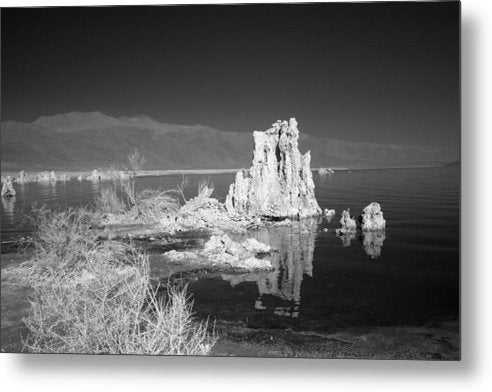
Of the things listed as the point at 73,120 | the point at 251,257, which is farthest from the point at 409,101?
the point at 73,120

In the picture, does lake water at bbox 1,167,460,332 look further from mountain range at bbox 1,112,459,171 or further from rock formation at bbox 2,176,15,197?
mountain range at bbox 1,112,459,171

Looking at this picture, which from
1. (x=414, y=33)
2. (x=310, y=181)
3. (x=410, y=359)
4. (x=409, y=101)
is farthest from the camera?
(x=310, y=181)

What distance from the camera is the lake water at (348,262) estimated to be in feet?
19.0

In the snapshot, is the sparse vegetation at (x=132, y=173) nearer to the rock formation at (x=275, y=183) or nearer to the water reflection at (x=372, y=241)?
the rock formation at (x=275, y=183)

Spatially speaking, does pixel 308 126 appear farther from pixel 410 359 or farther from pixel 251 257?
pixel 410 359

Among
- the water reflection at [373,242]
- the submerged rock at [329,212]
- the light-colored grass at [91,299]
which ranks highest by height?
the submerged rock at [329,212]

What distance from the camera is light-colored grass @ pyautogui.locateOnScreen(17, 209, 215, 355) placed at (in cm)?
526

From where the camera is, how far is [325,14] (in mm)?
6008

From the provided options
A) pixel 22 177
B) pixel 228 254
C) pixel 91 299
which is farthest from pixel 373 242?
pixel 22 177

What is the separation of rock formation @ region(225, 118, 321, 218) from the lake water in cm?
21

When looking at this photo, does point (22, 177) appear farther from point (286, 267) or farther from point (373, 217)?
point (373, 217)

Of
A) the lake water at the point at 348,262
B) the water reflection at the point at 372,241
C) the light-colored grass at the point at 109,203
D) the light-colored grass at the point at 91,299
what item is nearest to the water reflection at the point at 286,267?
the lake water at the point at 348,262

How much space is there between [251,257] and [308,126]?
218 centimetres

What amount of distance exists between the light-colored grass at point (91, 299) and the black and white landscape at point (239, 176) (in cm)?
4
